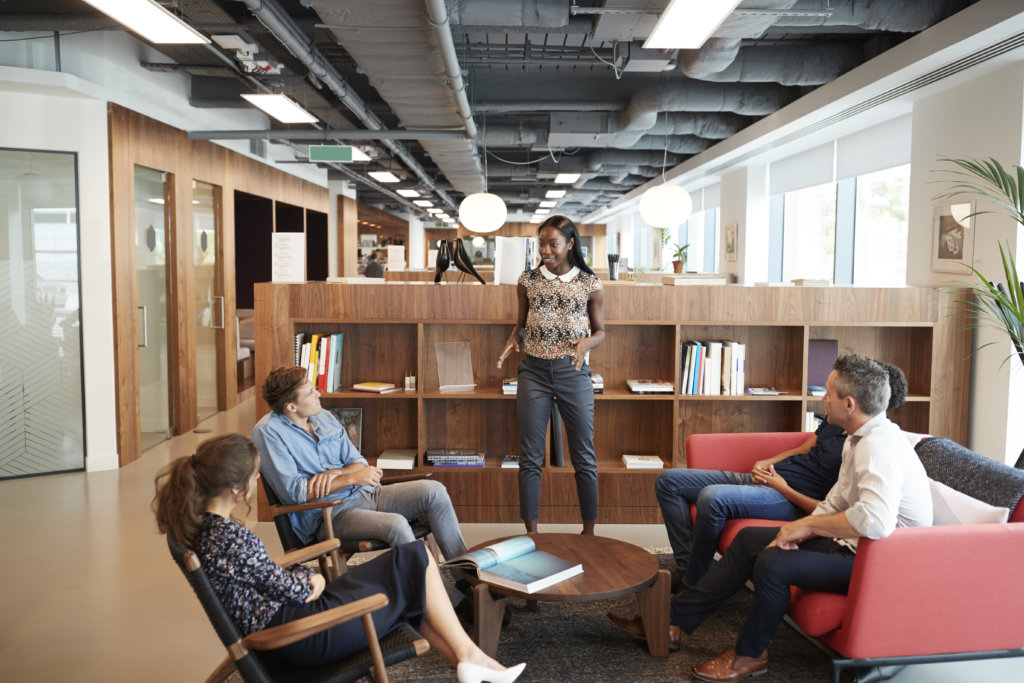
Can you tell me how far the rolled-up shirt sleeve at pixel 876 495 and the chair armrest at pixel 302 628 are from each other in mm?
1738

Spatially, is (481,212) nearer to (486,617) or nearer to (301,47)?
(301,47)

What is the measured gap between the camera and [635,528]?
5.08 metres

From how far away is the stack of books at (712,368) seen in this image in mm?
5039

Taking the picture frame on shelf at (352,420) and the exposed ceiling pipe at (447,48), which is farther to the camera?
the picture frame on shelf at (352,420)

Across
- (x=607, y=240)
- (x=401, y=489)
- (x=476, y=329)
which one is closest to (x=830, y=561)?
(x=401, y=489)

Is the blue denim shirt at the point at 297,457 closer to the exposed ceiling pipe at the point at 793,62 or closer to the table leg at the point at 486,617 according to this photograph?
the table leg at the point at 486,617

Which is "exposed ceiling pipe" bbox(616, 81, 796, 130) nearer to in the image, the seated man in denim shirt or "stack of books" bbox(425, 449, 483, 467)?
"stack of books" bbox(425, 449, 483, 467)

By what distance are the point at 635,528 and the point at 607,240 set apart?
83.0 ft

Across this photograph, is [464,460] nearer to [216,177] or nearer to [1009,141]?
[1009,141]

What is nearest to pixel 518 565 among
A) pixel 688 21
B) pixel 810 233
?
pixel 688 21

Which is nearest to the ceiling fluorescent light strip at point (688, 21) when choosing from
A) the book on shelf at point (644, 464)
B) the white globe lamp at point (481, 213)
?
the book on shelf at point (644, 464)

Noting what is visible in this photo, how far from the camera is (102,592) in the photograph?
4.05m

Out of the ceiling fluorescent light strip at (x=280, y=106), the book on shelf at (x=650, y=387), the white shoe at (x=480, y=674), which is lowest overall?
the white shoe at (x=480, y=674)

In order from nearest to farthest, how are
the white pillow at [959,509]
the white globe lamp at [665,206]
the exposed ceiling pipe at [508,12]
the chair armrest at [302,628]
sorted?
1. the chair armrest at [302,628]
2. the white pillow at [959,509]
3. the exposed ceiling pipe at [508,12]
4. the white globe lamp at [665,206]
